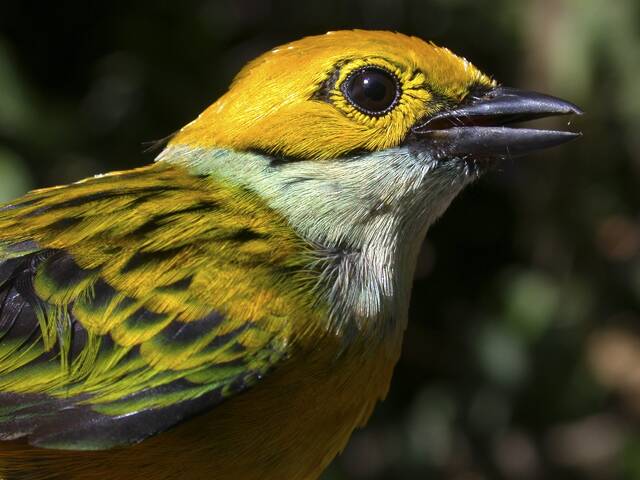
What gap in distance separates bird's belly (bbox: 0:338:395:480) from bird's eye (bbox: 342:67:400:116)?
0.79 m

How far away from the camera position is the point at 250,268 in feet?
10.5

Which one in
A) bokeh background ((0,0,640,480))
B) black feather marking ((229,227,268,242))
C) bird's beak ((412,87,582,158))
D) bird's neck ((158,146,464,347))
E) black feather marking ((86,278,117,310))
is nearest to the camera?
black feather marking ((86,278,117,310))

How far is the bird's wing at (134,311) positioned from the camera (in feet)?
9.74

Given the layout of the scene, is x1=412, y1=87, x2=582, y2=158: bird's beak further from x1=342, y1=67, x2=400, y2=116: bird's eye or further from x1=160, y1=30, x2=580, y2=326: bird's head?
x1=342, y1=67, x2=400, y2=116: bird's eye

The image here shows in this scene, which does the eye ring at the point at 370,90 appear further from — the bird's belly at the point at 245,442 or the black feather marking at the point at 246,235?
the bird's belly at the point at 245,442

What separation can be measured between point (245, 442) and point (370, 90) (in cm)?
115

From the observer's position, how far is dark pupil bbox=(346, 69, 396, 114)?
3428mm

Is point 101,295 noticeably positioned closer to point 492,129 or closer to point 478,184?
point 492,129

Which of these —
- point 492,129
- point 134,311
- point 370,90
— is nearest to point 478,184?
point 492,129

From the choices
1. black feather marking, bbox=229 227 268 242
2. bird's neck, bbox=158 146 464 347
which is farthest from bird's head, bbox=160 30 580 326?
black feather marking, bbox=229 227 268 242

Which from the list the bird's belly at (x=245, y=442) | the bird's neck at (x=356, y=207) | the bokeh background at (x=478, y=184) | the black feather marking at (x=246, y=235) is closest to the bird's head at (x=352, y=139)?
the bird's neck at (x=356, y=207)

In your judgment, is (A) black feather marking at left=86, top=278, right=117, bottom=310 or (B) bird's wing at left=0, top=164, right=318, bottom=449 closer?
(B) bird's wing at left=0, top=164, right=318, bottom=449

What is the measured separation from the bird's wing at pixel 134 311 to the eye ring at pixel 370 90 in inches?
17.3

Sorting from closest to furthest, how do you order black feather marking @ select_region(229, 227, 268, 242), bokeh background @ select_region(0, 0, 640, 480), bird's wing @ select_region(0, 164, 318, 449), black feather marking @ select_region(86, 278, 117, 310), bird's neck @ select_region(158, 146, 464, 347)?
bird's wing @ select_region(0, 164, 318, 449) → black feather marking @ select_region(86, 278, 117, 310) → black feather marking @ select_region(229, 227, 268, 242) → bird's neck @ select_region(158, 146, 464, 347) → bokeh background @ select_region(0, 0, 640, 480)
